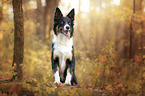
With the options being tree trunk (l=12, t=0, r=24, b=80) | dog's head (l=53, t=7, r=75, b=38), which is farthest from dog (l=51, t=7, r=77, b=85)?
tree trunk (l=12, t=0, r=24, b=80)

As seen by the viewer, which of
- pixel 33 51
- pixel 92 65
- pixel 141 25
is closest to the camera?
pixel 92 65

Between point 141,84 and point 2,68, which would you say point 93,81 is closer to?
point 141,84

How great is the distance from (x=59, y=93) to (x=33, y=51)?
10322 mm

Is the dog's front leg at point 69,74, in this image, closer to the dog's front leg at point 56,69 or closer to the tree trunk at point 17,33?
the dog's front leg at point 56,69

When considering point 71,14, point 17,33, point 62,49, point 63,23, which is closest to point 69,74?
point 62,49

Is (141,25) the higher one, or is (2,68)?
(141,25)

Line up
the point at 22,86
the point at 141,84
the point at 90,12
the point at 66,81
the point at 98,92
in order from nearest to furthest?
the point at 22,86 < the point at 98,92 < the point at 66,81 < the point at 141,84 < the point at 90,12

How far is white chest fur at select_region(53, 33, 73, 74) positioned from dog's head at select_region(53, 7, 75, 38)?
19cm

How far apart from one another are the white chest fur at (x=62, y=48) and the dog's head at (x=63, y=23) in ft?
0.61

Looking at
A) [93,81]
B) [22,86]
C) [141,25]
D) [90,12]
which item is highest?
[90,12]

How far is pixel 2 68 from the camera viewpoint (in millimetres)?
6270

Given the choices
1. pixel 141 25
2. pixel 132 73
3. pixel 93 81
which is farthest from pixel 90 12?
pixel 93 81

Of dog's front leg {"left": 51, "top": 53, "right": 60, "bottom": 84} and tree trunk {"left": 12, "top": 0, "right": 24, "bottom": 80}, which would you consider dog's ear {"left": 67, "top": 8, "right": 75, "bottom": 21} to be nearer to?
→ dog's front leg {"left": 51, "top": 53, "right": 60, "bottom": 84}

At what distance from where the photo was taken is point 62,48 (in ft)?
18.1
